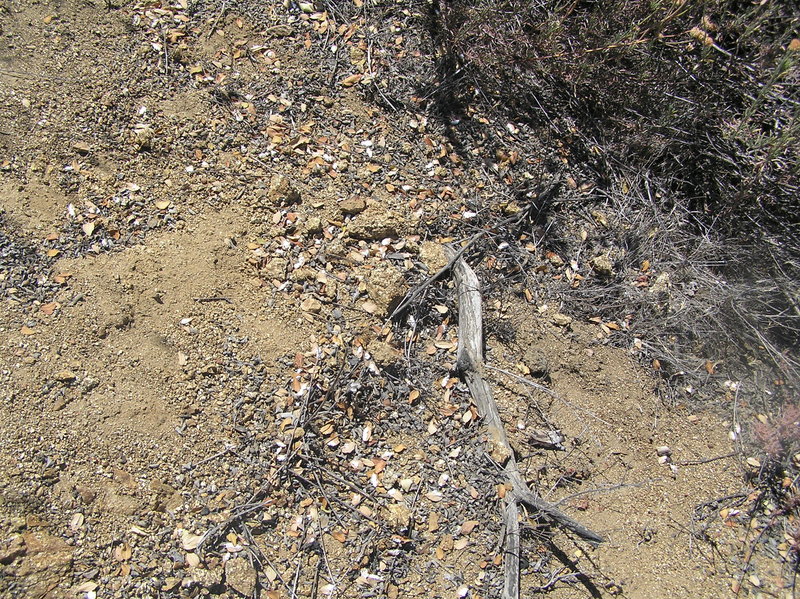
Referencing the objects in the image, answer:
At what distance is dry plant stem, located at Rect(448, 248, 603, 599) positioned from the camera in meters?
2.31

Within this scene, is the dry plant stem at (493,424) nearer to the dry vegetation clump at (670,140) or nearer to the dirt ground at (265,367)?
the dirt ground at (265,367)

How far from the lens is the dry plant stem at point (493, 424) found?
231 centimetres

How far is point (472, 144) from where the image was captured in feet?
10.1

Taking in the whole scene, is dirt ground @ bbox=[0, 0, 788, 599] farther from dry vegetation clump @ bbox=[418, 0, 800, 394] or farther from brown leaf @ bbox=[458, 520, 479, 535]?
dry vegetation clump @ bbox=[418, 0, 800, 394]

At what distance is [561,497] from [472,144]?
1.84 metres

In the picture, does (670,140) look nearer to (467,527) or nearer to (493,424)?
(493,424)

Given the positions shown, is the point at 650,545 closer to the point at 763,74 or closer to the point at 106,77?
the point at 763,74

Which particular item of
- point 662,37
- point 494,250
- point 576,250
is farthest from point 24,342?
point 662,37

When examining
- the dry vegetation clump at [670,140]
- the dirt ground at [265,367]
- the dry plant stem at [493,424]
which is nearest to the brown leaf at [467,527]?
the dirt ground at [265,367]

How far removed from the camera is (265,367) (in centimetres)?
237

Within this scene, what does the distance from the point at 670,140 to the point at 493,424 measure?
1.95 meters

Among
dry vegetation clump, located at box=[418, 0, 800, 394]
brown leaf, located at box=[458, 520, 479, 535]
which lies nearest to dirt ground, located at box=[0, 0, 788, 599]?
brown leaf, located at box=[458, 520, 479, 535]

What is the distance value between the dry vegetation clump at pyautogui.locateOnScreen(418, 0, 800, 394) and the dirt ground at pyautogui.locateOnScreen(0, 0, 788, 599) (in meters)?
0.39

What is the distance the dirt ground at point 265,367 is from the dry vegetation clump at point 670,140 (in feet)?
1.29
